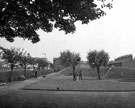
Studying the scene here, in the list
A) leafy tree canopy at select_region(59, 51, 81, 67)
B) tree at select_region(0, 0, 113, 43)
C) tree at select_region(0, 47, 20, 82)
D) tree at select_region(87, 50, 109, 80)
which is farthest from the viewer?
leafy tree canopy at select_region(59, 51, 81, 67)

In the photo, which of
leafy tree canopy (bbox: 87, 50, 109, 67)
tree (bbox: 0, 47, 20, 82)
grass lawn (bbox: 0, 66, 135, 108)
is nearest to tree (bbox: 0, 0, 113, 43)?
grass lawn (bbox: 0, 66, 135, 108)

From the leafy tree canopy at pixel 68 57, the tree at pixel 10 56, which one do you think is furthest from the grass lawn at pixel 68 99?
the leafy tree canopy at pixel 68 57

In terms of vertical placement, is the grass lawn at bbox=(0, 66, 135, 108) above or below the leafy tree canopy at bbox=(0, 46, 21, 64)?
below

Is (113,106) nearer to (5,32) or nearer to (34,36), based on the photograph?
(34,36)

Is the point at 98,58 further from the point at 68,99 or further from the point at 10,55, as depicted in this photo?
the point at 68,99

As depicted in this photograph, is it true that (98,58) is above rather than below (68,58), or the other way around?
below

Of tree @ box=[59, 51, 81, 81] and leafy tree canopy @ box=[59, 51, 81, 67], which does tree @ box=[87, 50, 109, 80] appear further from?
leafy tree canopy @ box=[59, 51, 81, 67]

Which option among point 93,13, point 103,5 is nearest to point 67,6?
point 93,13

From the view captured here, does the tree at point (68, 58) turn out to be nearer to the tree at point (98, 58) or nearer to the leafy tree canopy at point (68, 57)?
the leafy tree canopy at point (68, 57)

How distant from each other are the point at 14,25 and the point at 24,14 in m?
2.46

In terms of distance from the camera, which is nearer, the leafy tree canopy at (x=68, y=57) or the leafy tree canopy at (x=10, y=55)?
the leafy tree canopy at (x=10, y=55)

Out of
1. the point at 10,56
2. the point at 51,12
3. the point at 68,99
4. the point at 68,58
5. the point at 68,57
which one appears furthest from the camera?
the point at 68,57

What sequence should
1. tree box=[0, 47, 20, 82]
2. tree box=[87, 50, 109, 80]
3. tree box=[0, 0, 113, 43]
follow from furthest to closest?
tree box=[87, 50, 109, 80] < tree box=[0, 47, 20, 82] < tree box=[0, 0, 113, 43]

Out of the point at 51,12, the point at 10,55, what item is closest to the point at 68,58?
the point at 10,55
